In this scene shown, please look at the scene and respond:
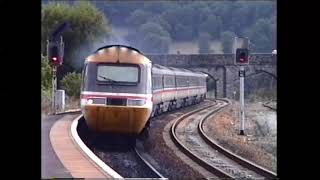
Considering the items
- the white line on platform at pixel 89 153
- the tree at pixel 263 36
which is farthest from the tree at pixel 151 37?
the white line on platform at pixel 89 153

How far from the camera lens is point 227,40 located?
808 centimetres

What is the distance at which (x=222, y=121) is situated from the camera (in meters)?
12.5

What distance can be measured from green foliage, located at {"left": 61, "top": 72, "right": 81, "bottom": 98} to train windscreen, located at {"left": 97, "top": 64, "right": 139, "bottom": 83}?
5.04 ft

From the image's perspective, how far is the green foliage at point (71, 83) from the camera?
8669 mm

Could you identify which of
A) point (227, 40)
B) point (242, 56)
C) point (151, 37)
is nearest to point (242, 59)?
point (242, 56)

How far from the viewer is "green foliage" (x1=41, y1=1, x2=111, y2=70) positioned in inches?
314

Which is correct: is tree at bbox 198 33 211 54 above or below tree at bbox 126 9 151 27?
below

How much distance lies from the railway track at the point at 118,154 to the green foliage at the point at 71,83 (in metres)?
1.01

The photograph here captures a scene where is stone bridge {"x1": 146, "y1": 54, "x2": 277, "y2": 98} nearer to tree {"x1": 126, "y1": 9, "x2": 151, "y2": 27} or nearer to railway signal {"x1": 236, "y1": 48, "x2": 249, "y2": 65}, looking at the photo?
railway signal {"x1": 236, "y1": 48, "x2": 249, "y2": 65}

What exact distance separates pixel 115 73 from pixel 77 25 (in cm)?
265

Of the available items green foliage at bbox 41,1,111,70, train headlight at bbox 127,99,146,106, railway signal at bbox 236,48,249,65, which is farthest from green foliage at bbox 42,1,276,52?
train headlight at bbox 127,99,146,106
